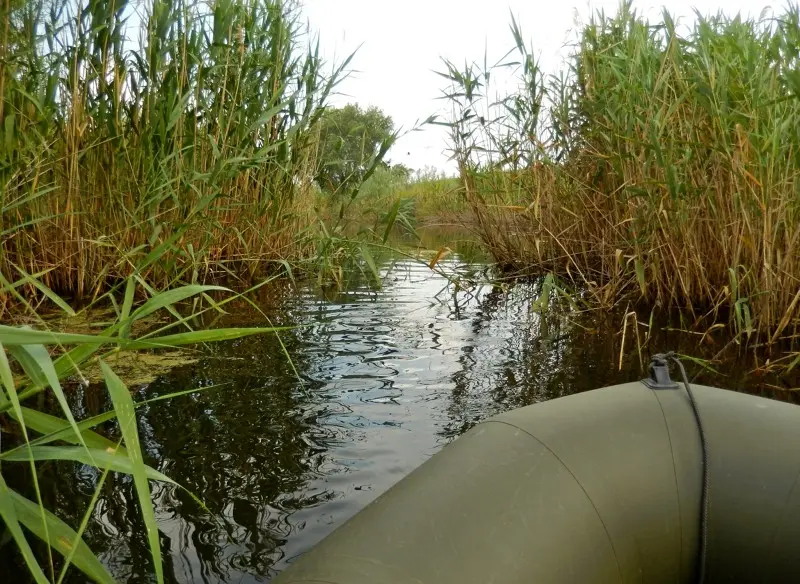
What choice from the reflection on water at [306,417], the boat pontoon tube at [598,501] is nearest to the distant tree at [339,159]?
the reflection on water at [306,417]

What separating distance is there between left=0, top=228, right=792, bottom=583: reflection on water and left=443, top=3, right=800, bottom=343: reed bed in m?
0.49

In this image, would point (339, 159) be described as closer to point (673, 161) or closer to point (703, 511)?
point (673, 161)

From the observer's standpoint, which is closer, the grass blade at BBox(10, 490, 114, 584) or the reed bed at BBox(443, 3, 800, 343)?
the grass blade at BBox(10, 490, 114, 584)

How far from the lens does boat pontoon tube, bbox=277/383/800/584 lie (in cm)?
90

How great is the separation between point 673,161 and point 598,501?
2739 millimetres

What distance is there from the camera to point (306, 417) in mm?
2227

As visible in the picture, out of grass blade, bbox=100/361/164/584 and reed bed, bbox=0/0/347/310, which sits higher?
reed bed, bbox=0/0/347/310

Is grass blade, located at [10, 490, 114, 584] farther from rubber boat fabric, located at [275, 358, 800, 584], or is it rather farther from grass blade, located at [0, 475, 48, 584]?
rubber boat fabric, located at [275, 358, 800, 584]

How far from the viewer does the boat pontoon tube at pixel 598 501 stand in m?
0.90

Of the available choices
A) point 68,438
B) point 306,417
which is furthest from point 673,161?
point 68,438

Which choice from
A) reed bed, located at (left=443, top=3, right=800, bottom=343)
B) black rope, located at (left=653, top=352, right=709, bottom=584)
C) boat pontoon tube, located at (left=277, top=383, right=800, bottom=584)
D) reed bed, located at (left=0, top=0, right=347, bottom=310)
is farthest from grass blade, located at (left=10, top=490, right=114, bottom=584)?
reed bed, located at (left=443, top=3, right=800, bottom=343)

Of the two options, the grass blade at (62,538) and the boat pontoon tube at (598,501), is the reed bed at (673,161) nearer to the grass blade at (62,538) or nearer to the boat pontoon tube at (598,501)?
the boat pontoon tube at (598,501)

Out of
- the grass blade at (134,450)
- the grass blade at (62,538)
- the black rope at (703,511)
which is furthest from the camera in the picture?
the black rope at (703,511)

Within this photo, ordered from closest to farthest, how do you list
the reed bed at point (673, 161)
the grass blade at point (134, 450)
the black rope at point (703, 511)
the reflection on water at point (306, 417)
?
the grass blade at point (134, 450) < the black rope at point (703, 511) < the reflection on water at point (306, 417) < the reed bed at point (673, 161)
